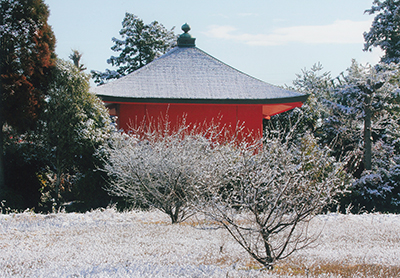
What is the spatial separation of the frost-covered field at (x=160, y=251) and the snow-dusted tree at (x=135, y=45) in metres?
18.3

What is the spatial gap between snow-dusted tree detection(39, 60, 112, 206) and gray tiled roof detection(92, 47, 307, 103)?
0.66 meters

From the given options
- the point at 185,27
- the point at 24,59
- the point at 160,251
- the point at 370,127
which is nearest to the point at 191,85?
the point at 185,27

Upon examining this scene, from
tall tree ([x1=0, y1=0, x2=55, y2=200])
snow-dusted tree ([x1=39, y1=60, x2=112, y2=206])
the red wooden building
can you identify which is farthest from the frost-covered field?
the red wooden building

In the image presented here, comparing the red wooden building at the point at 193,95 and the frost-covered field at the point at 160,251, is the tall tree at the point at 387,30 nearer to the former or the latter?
the red wooden building at the point at 193,95

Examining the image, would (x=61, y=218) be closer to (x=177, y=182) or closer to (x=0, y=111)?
(x=177, y=182)

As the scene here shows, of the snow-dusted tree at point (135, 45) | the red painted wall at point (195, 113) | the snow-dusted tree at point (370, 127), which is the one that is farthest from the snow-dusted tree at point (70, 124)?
the snow-dusted tree at point (135, 45)

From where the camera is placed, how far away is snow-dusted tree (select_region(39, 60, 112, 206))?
11.3 m

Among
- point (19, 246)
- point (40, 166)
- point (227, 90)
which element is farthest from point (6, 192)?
point (227, 90)

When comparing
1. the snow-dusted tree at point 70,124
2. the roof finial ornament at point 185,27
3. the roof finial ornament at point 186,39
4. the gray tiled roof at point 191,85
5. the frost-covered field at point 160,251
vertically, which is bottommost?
the frost-covered field at point 160,251

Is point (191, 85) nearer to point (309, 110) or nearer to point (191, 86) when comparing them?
point (191, 86)

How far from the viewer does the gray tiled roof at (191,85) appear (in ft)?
41.3

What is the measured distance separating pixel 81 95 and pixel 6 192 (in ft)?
10.9

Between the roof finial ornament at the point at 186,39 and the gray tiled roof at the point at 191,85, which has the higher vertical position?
the roof finial ornament at the point at 186,39

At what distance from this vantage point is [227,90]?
516 inches
